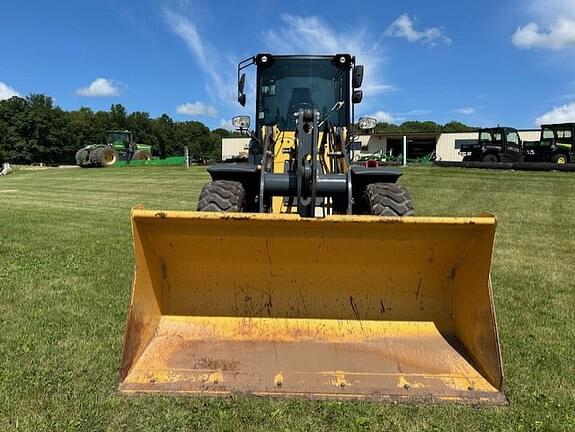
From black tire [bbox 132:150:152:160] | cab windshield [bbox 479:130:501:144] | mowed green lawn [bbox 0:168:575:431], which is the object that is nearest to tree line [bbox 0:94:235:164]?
Result: black tire [bbox 132:150:152:160]

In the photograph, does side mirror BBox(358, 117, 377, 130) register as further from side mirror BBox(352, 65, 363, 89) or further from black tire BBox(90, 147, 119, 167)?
black tire BBox(90, 147, 119, 167)

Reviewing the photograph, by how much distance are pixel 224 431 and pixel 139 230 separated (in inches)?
54.2

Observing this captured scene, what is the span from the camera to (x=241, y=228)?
3561mm

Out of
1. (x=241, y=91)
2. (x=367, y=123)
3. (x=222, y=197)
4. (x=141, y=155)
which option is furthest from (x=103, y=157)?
(x=222, y=197)

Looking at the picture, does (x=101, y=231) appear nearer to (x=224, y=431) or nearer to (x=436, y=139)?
(x=224, y=431)

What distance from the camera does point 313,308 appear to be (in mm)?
3742

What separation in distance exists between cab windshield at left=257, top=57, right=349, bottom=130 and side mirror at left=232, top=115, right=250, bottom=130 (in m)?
0.41

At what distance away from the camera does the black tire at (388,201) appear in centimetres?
459

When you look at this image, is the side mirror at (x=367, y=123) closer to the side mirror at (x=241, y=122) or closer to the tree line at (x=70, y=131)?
the side mirror at (x=241, y=122)

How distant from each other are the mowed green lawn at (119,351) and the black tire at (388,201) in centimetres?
126

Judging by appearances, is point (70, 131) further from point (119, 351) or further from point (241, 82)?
point (119, 351)

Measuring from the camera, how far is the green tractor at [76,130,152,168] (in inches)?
1439

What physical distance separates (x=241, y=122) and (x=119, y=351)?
3.07 metres

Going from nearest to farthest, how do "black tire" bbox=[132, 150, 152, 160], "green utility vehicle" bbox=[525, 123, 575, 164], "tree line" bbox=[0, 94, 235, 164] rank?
"green utility vehicle" bbox=[525, 123, 575, 164], "black tire" bbox=[132, 150, 152, 160], "tree line" bbox=[0, 94, 235, 164]
